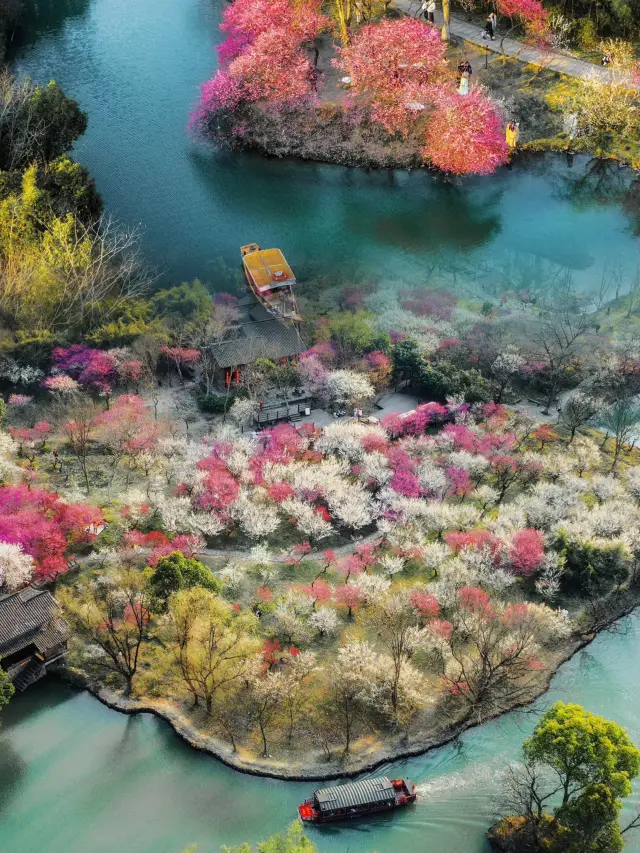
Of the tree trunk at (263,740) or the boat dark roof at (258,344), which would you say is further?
the boat dark roof at (258,344)

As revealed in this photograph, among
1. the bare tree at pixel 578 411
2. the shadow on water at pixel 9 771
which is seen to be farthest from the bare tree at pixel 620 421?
the shadow on water at pixel 9 771

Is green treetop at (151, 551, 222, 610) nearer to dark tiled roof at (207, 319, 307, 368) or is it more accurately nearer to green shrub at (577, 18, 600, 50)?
dark tiled roof at (207, 319, 307, 368)

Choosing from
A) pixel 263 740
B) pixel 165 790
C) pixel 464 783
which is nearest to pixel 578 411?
pixel 464 783

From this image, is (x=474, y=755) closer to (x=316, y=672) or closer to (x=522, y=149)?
(x=316, y=672)

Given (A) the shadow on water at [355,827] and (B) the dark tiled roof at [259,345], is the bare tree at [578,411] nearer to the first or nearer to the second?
(B) the dark tiled roof at [259,345]

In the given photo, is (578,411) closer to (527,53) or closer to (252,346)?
A: (252,346)

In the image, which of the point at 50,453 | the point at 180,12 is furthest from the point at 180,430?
the point at 180,12

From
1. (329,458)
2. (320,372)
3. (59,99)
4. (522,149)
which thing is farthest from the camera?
(522,149)
